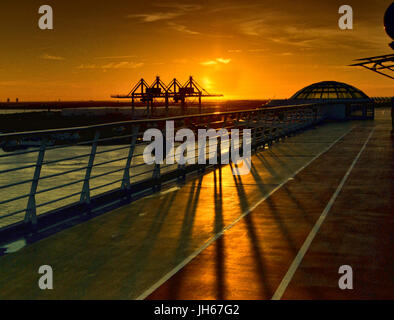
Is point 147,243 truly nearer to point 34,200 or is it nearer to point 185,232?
point 185,232

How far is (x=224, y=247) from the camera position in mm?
6871

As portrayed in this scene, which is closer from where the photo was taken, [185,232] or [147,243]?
[147,243]

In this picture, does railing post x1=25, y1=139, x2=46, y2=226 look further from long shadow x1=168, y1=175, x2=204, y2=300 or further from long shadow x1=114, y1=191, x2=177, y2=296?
long shadow x1=168, y1=175, x2=204, y2=300

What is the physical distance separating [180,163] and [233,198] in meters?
2.83

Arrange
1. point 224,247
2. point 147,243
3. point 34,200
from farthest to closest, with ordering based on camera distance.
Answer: point 34,200, point 147,243, point 224,247

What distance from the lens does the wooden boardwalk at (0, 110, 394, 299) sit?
531 centimetres

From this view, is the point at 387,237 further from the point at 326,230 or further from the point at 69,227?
the point at 69,227

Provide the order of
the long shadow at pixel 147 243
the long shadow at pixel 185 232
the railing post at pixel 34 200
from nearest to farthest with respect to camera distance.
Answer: the long shadow at pixel 185 232, the long shadow at pixel 147 243, the railing post at pixel 34 200

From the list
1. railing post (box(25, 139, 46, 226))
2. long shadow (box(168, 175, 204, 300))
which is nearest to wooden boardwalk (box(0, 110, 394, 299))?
long shadow (box(168, 175, 204, 300))

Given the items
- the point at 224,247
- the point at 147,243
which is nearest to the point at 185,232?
A: the point at 147,243

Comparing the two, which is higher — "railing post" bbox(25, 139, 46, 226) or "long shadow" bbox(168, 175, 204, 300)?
"railing post" bbox(25, 139, 46, 226)

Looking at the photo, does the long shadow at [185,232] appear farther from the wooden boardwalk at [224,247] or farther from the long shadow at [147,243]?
the long shadow at [147,243]

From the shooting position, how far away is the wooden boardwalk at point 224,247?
531 centimetres

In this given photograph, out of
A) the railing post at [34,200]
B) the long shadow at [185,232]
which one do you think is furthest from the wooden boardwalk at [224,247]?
the railing post at [34,200]
